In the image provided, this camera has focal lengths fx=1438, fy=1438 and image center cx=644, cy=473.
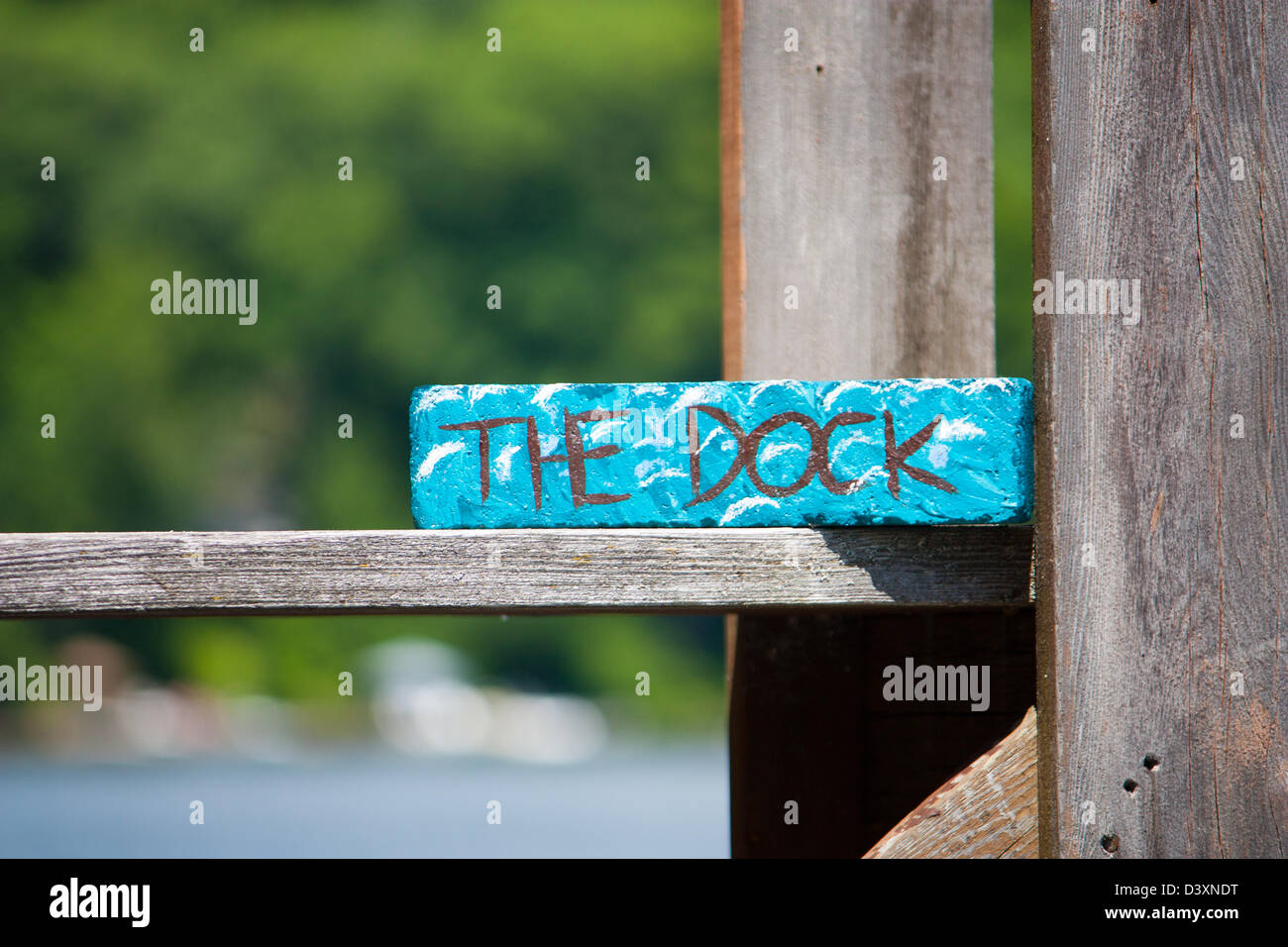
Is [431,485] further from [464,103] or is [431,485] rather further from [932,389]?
[464,103]

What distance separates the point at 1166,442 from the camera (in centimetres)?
145

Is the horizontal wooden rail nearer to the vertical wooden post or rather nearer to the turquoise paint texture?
the turquoise paint texture

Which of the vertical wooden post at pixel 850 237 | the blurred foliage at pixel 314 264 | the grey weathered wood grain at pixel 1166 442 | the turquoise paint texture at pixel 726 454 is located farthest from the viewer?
the blurred foliage at pixel 314 264

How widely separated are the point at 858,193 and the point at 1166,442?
2.77ft

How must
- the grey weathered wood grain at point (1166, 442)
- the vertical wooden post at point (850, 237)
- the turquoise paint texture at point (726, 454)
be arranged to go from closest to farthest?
the grey weathered wood grain at point (1166, 442) → the turquoise paint texture at point (726, 454) → the vertical wooden post at point (850, 237)

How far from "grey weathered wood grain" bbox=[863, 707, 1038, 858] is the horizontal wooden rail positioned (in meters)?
0.17

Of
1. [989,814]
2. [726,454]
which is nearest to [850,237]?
[726,454]

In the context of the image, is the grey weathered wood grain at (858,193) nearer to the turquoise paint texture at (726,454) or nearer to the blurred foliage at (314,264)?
the turquoise paint texture at (726,454)

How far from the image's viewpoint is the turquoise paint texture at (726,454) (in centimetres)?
155

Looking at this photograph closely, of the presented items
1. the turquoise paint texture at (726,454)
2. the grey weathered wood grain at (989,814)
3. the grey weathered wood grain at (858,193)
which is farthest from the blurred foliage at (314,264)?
the grey weathered wood grain at (989,814)

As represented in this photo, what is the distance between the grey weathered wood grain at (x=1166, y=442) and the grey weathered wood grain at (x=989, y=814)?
0.18 ft

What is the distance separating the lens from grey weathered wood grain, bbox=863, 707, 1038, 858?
153 cm

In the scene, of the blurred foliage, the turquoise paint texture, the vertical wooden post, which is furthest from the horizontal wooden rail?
the blurred foliage

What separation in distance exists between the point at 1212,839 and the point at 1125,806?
0.31 ft
